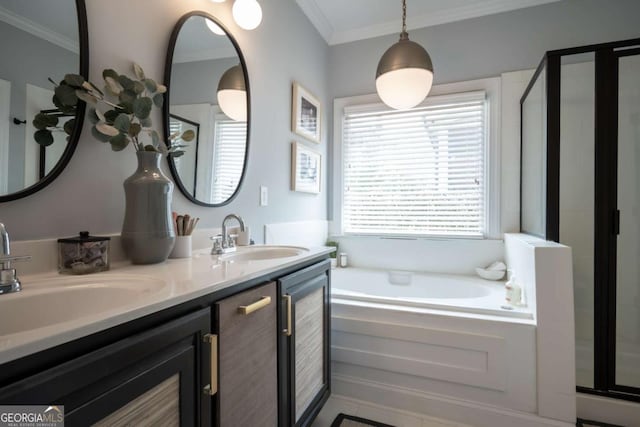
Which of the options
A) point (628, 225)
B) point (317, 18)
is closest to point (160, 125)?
point (317, 18)

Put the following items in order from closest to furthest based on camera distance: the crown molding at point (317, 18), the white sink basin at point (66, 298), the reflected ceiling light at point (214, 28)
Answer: the white sink basin at point (66, 298)
the reflected ceiling light at point (214, 28)
the crown molding at point (317, 18)

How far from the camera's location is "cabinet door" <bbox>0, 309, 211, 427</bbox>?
18.1 inches

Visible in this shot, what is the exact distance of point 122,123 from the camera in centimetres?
95

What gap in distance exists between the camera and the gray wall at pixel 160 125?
0.93 m

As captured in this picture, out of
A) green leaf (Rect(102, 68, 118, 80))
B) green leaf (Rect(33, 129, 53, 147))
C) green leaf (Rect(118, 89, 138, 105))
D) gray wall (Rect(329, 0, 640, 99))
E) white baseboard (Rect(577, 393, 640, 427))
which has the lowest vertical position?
white baseboard (Rect(577, 393, 640, 427))

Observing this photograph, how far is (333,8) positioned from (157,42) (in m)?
1.72

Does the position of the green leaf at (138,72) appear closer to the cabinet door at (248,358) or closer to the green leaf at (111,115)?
the green leaf at (111,115)

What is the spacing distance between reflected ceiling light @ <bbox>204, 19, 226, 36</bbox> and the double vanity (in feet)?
3.51

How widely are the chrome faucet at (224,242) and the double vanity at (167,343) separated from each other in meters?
0.08

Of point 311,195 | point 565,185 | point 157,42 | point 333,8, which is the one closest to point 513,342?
point 565,185

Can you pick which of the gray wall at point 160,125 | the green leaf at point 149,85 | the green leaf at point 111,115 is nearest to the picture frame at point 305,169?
the gray wall at point 160,125

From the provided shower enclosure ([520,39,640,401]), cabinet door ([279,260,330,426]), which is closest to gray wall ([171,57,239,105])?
cabinet door ([279,260,330,426])

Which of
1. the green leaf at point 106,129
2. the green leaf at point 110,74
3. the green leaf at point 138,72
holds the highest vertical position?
the green leaf at point 138,72

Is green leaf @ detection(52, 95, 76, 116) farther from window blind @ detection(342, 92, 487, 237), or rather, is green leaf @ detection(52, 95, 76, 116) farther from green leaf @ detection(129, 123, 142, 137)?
window blind @ detection(342, 92, 487, 237)
